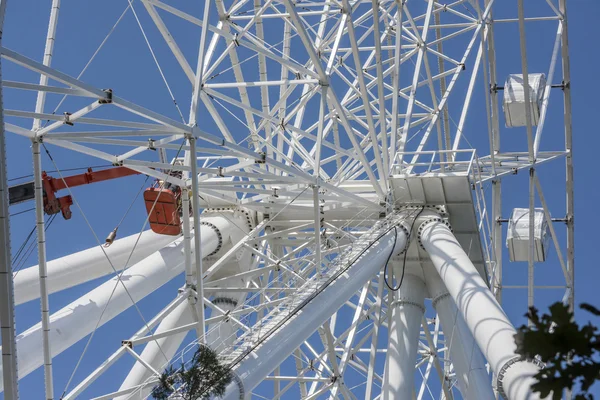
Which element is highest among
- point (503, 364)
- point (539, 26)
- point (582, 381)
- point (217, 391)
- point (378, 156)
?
point (539, 26)

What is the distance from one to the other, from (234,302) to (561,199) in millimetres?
36526

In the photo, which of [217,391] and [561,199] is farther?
[561,199]

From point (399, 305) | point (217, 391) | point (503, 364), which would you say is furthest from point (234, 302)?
point (217, 391)

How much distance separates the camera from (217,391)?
11.0m

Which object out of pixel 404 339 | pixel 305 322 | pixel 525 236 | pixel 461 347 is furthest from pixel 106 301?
pixel 525 236

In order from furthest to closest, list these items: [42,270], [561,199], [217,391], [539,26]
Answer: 1. [561,199]
2. [539,26]
3. [42,270]
4. [217,391]

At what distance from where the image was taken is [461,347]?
23.4 m

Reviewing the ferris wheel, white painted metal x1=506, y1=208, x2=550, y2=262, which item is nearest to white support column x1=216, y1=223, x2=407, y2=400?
the ferris wheel

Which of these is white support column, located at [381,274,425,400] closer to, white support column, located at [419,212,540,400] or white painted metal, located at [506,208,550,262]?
white support column, located at [419,212,540,400]

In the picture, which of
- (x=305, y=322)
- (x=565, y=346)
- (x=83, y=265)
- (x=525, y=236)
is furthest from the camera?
(x=525, y=236)

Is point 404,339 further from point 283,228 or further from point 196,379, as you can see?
point 196,379

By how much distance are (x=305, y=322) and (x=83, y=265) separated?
6.86 metres

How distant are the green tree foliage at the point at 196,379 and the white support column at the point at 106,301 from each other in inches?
257

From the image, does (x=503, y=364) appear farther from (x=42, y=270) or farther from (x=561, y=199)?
(x=561, y=199)
